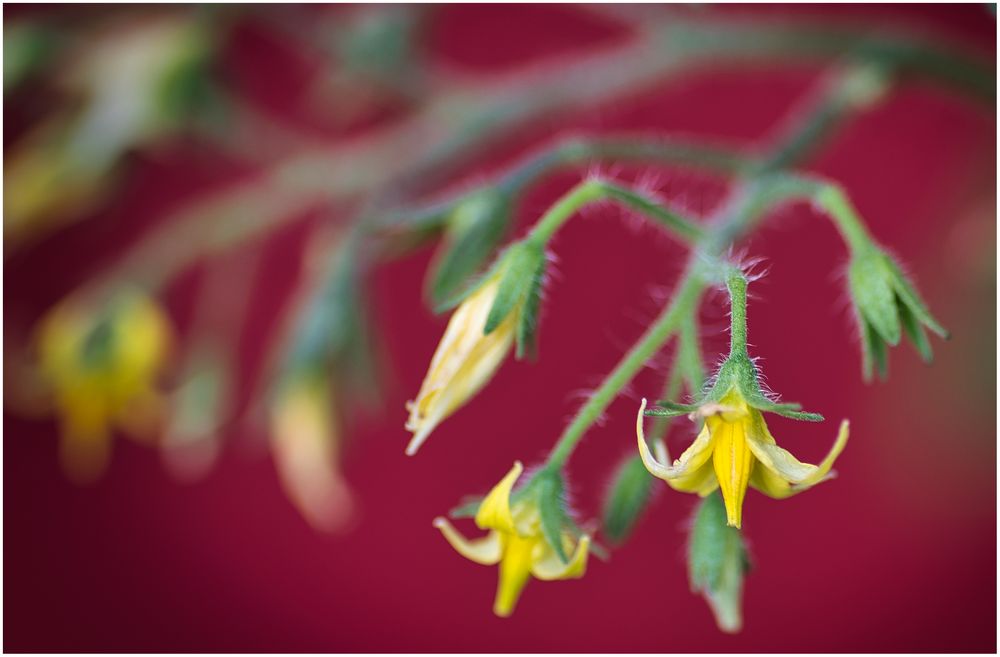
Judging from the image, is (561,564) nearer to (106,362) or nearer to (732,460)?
(732,460)

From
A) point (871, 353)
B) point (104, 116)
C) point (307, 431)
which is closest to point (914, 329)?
point (871, 353)

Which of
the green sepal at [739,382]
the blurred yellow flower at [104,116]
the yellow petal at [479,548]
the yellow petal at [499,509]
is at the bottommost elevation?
the yellow petal at [479,548]

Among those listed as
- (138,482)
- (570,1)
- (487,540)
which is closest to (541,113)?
(570,1)

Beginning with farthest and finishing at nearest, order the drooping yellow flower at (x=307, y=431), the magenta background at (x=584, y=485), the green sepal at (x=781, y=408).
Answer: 1. the magenta background at (x=584, y=485)
2. the drooping yellow flower at (x=307, y=431)
3. the green sepal at (x=781, y=408)

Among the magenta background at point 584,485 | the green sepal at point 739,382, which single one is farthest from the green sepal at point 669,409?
the magenta background at point 584,485

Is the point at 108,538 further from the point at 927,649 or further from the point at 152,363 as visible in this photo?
the point at 927,649

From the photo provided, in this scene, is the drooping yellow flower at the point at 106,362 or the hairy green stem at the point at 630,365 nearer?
the hairy green stem at the point at 630,365

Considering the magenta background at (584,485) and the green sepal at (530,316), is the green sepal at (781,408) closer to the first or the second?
the green sepal at (530,316)
